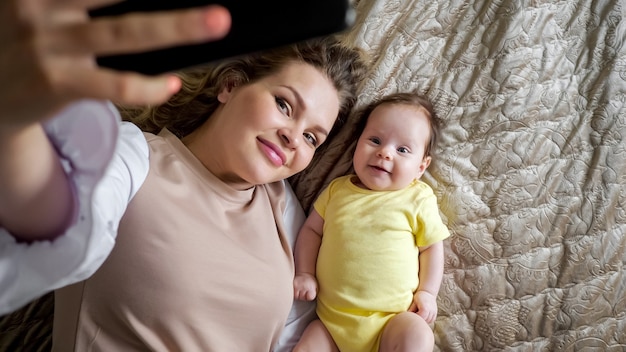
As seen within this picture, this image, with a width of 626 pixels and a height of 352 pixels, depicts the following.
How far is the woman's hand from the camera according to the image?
1.38 ft

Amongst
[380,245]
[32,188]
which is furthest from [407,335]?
[32,188]

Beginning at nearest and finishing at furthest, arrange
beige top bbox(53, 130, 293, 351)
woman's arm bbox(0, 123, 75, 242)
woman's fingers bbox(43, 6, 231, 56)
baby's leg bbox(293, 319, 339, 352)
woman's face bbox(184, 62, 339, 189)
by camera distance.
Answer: woman's fingers bbox(43, 6, 231, 56)
woman's arm bbox(0, 123, 75, 242)
beige top bbox(53, 130, 293, 351)
woman's face bbox(184, 62, 339, 189)
baby's leg bbox(293, 319, 339, 352)

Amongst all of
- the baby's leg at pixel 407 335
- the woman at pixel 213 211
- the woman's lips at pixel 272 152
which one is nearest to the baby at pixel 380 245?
the baby's leg at pixel 407 335

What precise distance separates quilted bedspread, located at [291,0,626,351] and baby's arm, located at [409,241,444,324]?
44 millimetres

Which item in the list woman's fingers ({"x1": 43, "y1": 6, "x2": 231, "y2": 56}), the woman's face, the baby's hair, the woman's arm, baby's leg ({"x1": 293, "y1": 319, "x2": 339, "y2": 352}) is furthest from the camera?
the baby's hair

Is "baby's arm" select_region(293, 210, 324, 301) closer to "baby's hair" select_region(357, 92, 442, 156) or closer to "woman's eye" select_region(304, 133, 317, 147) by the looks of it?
"woman's eye" select_region(304, 133, 317, 147)

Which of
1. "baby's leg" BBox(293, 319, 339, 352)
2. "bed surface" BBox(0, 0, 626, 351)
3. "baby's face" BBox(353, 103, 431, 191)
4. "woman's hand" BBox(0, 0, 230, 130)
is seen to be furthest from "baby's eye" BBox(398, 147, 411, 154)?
"woman's hand" BBox(0, 0, 230, 130)

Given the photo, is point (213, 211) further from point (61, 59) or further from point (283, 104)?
point (61, 59)

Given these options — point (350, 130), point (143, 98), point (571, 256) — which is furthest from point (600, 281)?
point (143, 98)

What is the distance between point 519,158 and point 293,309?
2.20ft

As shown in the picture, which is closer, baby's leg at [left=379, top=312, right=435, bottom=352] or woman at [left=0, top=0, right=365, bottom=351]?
woman at [left=0, top=0, right=365, bottom=351]

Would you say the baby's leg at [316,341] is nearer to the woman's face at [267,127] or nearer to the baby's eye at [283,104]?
the woman's face at [267,127]

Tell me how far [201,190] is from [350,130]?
1.56 ft

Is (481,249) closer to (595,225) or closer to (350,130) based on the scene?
(595,225)
